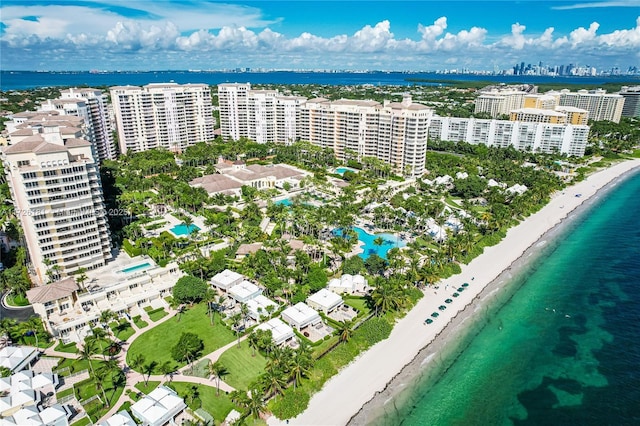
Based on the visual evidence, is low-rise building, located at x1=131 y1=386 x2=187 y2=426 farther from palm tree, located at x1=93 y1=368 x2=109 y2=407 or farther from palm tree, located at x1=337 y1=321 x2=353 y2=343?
palm tree, located at x1=337 y1=321 x2=353 y2=343

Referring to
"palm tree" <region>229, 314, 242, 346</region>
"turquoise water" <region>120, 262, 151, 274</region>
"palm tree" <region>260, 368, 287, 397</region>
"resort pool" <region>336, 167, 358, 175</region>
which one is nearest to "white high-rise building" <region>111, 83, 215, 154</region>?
"resort pool" <region>336, 167, 358, 175</region>

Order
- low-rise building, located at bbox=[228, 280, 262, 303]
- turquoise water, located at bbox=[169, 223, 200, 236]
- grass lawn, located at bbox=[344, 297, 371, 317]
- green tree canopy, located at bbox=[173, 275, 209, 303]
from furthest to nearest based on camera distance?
1. turquoise water, located at bbox=[169, 223, 200, 236]
2. low-rise building, located at bbox=[228, 280, 262, 303]
3. grass lawn, located at bbox=[344, 297, 371, 317]
4. green tree canopy, located at bbox=[173, 275, 209, 303]

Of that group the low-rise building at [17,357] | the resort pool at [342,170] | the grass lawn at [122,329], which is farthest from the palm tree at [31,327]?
the resort pool at [342,170]

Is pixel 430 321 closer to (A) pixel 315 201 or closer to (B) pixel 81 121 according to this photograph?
(A) pixel 315 201

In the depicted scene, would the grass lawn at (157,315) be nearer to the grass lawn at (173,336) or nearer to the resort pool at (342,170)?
the grass lawn at (173,336)

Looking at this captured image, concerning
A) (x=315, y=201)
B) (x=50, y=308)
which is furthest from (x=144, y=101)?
(x=50, y=308)

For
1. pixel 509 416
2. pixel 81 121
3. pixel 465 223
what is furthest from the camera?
pixel 81 121
